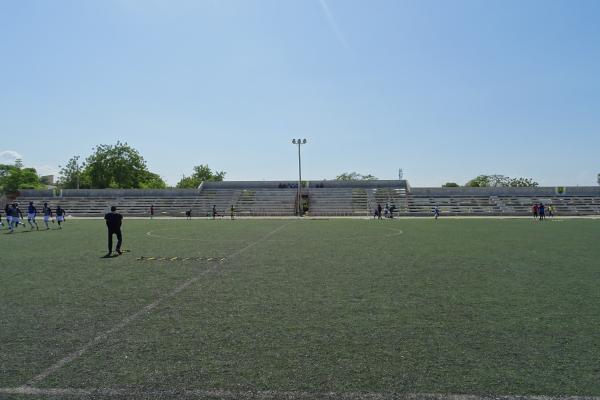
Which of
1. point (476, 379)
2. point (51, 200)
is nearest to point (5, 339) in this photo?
point (476, 379)

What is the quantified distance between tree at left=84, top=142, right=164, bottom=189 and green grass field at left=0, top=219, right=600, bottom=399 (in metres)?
71.2

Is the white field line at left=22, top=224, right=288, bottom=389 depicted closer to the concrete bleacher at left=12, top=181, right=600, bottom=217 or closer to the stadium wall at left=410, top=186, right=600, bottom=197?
the concrete bleacher at left=12, top=181, right=600, bottom=217

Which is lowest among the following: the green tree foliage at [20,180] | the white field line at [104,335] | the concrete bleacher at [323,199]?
the white field line at [104,335]

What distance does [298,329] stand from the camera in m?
5.28

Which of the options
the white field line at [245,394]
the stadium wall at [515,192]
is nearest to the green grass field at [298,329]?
the white field line at [245,394]

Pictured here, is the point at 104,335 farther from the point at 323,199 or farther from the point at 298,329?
the point at 323,199

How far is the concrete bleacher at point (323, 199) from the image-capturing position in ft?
151

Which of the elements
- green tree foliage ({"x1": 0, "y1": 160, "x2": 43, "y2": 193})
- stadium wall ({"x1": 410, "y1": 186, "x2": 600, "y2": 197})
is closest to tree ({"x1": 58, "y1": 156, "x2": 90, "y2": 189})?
green tree foliage ({"x1": 0, "y1": 160, "x2": 43, "y2": 193})

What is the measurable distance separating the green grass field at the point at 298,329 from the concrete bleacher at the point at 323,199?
117 feet

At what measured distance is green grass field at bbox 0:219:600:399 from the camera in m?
3.77

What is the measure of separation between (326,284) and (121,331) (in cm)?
417

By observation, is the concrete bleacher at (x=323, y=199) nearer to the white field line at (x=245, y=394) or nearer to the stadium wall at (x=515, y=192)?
the stadium wall at (x=515, y=192)

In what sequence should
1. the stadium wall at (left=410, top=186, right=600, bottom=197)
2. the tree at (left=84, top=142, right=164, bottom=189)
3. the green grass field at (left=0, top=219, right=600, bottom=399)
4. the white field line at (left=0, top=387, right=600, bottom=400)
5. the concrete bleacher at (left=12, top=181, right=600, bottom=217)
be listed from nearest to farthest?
the white field line at (left=0, top=387, right=600, bottom=400)
the green grass field at (left=0, top=219, right=600, bottom=399)
the concrete bleacher at (left=12, top=181, right=600, bottom=217)
the stadium wall at (left=410, top=186, right=600, bottom=197)
the tree at (left=84, top=142, right=164, bottom=189)

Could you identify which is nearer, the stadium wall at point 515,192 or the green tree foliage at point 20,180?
the stadium wall at point 515,192
